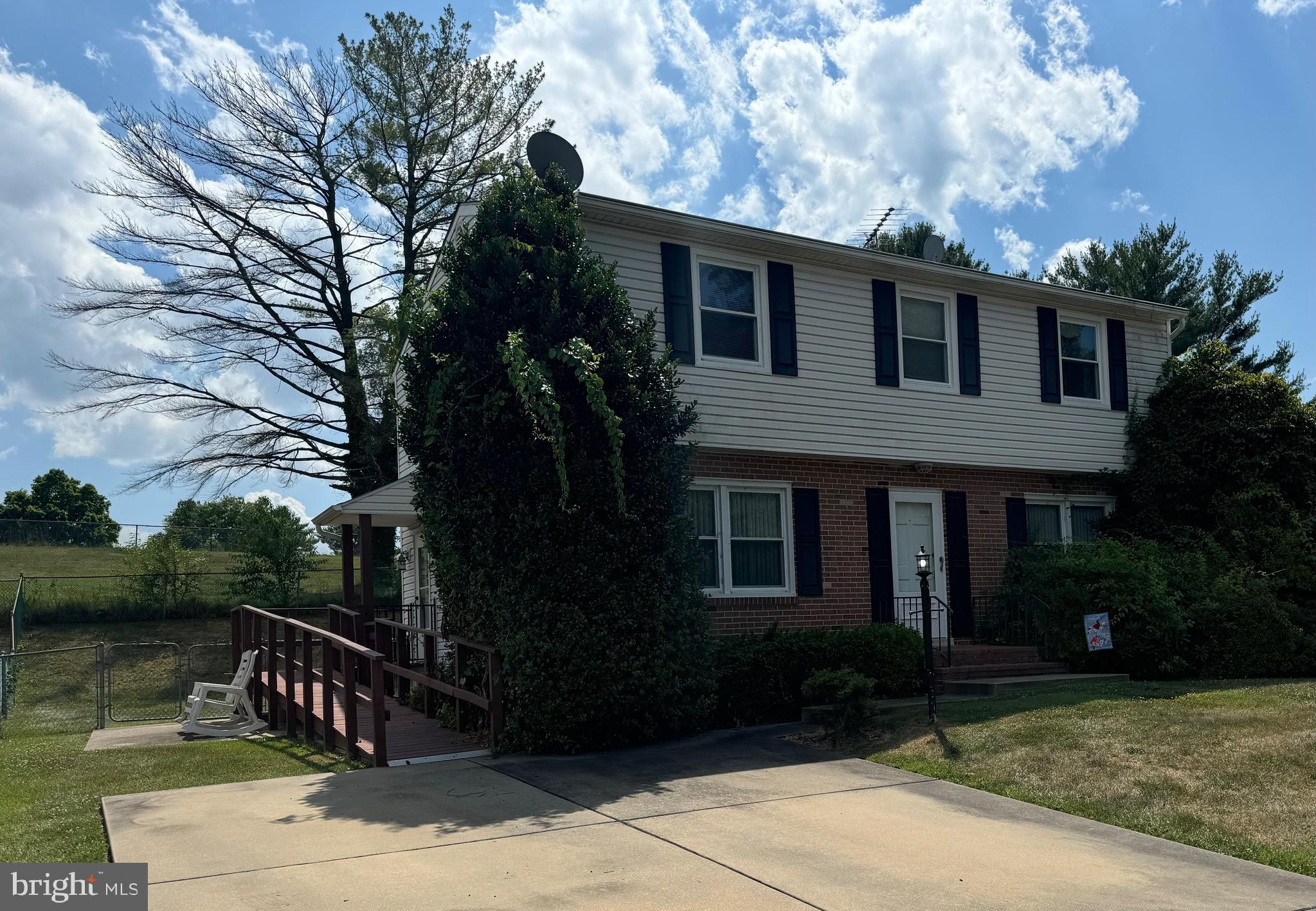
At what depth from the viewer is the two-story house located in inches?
534

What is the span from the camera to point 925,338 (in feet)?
51.3

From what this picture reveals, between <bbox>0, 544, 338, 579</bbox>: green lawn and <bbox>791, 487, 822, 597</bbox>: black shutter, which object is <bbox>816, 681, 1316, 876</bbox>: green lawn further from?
<bbox>0, 544, 338, 579</bbox>: green lawn

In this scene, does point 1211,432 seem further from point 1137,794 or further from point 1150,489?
point 1137,794

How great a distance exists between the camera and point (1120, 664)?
45.9ft

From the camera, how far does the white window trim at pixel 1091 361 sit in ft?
55.4

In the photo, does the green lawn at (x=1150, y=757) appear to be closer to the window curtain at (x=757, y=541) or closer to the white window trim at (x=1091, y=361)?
the window curtain at (x=757, y=541)

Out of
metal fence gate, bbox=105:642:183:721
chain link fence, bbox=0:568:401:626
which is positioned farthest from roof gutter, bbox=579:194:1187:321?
chain link fence, bbox=0:568:401:626

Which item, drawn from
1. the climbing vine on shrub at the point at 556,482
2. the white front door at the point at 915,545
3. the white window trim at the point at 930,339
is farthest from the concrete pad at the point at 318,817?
the white window trim at the point at 930,339

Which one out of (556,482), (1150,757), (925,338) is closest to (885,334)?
(925,338)

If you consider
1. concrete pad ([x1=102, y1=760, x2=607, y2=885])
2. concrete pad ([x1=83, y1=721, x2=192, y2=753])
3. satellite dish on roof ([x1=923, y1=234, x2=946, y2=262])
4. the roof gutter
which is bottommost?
concrete pad ([x1=83, y1=721, x2=192, y2=753])

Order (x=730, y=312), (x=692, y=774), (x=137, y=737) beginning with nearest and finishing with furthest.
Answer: (x=692, y=774) < (x=137, y=737) < (x=730, y=312)

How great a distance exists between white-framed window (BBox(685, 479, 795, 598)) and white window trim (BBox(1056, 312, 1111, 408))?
18.3ft

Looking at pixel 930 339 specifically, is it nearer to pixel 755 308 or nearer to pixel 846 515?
pixel 846 515

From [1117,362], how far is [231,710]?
14.2 m
